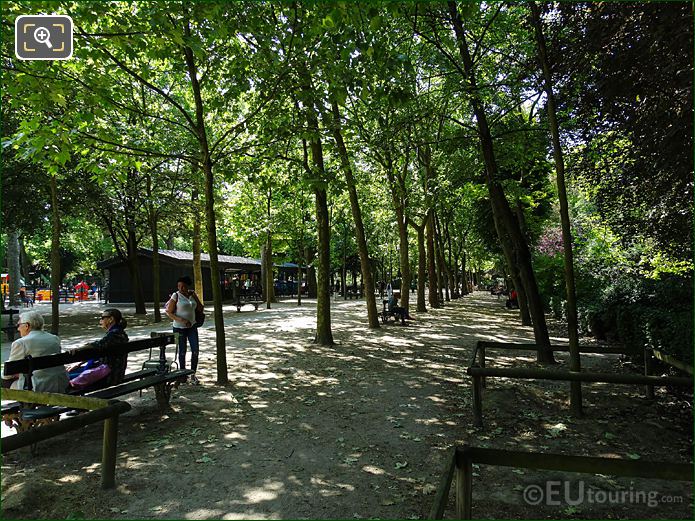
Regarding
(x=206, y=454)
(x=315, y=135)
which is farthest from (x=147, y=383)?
(x=315, y=135)

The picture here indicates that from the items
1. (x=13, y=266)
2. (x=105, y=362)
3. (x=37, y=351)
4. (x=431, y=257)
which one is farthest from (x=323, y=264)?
(x=13, y=266)

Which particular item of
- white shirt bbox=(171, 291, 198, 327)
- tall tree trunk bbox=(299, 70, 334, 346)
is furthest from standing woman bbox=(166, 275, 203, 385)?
tall tree trunk bbox=(299, 70, 334, 346)

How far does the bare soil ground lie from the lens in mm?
3443

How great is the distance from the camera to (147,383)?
5348mm

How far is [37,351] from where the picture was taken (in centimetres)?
460

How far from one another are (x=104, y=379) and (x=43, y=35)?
151 inches

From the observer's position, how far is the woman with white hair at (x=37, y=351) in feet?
14.9

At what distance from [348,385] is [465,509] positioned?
4.75 meters

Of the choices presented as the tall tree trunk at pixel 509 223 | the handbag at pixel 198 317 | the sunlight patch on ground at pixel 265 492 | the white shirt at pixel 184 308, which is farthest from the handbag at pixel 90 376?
the tall tree trunk at pixel 509 223

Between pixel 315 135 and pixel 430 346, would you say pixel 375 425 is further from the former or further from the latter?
pixel 430 346

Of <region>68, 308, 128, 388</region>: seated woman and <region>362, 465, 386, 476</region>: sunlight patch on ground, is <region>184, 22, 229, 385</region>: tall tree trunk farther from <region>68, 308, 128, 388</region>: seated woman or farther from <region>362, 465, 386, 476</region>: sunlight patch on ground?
<region>362, 465, 386, 476</region>: sunlight patch on ground

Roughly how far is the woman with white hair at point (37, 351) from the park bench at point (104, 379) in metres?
0.14

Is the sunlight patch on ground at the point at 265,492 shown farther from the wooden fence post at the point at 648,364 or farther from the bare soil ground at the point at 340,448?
the wooden fence post at the point at 648,364

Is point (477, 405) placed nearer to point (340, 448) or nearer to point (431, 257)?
point (340, 448)
